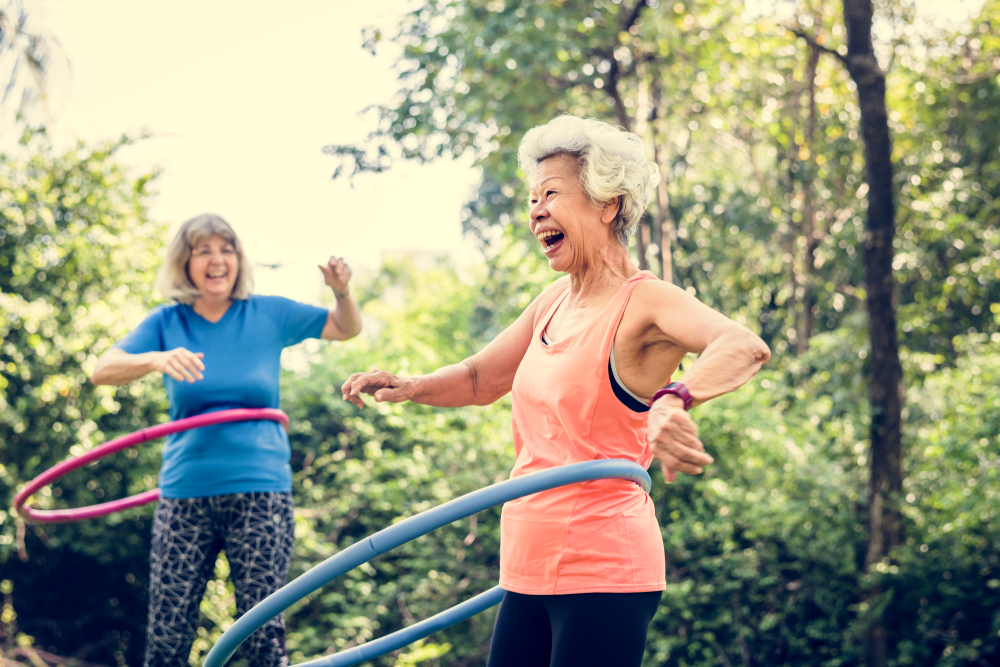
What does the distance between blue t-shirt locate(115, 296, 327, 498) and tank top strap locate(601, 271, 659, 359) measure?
4.85 ft

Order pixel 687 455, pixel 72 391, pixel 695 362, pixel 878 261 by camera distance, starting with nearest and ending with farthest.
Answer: pixel 687 455 → pixel 695 362 → pixel 878 261 → pixel 72 391

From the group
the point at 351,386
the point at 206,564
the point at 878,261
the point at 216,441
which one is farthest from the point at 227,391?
the point at 878,261

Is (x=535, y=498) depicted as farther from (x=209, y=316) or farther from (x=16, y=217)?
(x=16, y=217)

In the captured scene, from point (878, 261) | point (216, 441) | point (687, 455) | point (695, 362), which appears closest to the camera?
point (687, 455)

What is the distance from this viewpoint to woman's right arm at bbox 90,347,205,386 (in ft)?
8.09

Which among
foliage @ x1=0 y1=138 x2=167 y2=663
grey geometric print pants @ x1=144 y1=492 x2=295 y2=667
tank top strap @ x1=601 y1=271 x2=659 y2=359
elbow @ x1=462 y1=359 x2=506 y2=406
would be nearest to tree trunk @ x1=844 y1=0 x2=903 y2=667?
elbow @ x1=462 y1=359 x2=506 y2=406

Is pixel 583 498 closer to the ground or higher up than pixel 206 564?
higher up

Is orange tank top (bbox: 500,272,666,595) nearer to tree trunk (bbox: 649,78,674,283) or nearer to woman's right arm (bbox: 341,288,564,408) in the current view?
woman's right arm (bbox: 341,288,564,408)

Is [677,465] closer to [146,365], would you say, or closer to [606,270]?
[606,270]

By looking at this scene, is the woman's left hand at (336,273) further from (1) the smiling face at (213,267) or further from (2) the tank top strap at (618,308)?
(2) the tank top strap at (618,308)

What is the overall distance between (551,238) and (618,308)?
10.2 inches

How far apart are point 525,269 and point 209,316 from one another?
4459 millimetres

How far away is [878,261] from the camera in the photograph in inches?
204

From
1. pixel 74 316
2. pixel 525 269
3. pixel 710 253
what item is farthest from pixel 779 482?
pixel 710 253
